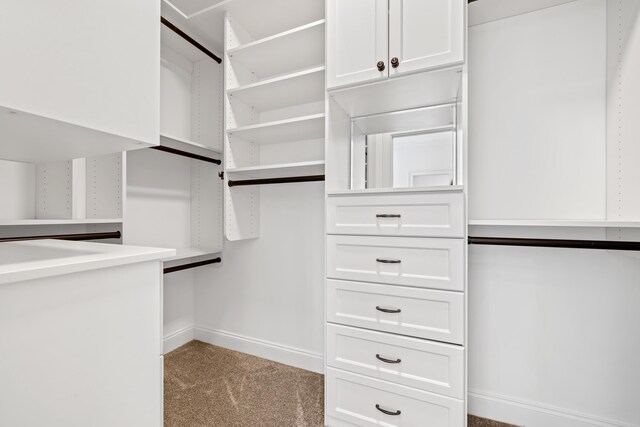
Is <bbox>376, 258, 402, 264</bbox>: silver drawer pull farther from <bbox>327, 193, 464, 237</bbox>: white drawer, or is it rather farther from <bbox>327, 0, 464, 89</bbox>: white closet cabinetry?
<bbox>327, 0, 464, 89</bbox>: white closet cabinetry

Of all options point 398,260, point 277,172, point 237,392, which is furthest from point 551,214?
point 237,392

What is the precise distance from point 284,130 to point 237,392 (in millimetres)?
1668

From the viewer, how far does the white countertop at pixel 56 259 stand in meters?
0.53

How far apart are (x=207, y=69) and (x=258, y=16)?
708mm

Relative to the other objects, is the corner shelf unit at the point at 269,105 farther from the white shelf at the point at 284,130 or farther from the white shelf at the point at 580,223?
the white shelf at the point at 580,223

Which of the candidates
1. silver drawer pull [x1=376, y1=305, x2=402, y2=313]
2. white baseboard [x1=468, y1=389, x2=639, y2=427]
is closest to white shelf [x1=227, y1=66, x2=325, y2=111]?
silver drawer pull [x1=376, y1=305, x2=402, y2=313]

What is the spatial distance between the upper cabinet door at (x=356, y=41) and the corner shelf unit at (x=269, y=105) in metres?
0.15

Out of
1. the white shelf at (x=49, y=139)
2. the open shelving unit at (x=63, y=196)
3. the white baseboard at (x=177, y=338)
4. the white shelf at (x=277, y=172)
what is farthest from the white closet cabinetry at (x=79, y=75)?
the white baseboard at (x=177, y=338)

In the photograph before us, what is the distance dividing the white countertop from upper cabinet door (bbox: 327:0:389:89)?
124 centimetres

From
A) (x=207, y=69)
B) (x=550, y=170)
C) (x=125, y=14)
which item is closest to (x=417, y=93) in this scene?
(x=550, y=170)

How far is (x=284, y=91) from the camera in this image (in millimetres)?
1987

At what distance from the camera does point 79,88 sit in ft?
1.94

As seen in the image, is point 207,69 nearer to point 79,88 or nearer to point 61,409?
point 79,88

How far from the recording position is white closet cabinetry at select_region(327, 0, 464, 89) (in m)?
1.35
